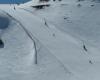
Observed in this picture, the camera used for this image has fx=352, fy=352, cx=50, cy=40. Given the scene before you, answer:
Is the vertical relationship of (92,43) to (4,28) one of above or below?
below

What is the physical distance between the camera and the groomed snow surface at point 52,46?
1930cm

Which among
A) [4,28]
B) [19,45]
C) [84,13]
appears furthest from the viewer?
[84,13]

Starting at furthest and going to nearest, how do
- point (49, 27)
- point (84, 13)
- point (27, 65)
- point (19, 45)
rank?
point (84, 13)
point (49, 27)
point (19, 45)
point (27, 65)

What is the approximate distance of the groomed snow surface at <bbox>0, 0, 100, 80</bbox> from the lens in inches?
760

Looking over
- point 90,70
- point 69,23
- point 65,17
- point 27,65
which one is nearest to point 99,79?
point 90,70

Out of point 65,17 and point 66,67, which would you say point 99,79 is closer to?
point 66,67

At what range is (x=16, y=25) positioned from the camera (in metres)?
27.2

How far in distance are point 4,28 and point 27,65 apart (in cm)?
699

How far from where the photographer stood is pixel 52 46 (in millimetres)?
24453

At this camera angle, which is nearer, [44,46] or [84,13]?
[44,46]

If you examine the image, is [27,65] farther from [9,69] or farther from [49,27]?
[49,27]

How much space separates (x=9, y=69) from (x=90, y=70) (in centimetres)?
494

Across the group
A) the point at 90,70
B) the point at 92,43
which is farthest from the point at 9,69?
the point at 92,43

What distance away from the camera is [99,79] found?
63.5ft
